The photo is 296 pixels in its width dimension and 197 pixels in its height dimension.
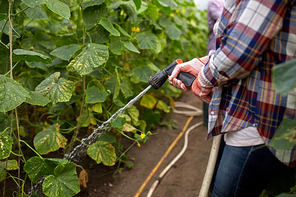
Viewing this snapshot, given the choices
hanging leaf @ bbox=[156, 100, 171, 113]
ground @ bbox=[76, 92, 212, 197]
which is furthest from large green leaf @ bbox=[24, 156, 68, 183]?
hanging leaf @ bbox=[156, 100, 171, 113]

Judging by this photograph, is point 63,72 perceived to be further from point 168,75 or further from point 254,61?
point 254,61

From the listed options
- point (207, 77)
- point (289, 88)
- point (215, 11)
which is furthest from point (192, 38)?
point (289, 88)

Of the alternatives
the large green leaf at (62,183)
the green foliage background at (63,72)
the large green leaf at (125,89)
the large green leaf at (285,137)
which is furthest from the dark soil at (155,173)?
the large green leaf at (285,137)

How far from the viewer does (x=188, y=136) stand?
2535 mm

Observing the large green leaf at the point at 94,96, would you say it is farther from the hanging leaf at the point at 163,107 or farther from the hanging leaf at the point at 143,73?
the hanging leaf at the point at 163,107

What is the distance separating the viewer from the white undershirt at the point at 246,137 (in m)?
0.80

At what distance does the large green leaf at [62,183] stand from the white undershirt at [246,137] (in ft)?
2.49

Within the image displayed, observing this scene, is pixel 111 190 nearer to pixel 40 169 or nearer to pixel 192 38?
pixel 40 169

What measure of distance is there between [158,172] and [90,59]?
1.09m

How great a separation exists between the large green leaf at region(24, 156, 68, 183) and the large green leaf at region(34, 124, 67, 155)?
183mm

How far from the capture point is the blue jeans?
814 mm

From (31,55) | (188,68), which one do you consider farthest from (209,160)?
(31,55)

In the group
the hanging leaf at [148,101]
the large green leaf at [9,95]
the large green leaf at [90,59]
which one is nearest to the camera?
the large green leaf at [9,95]

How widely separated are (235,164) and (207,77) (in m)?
0.31
